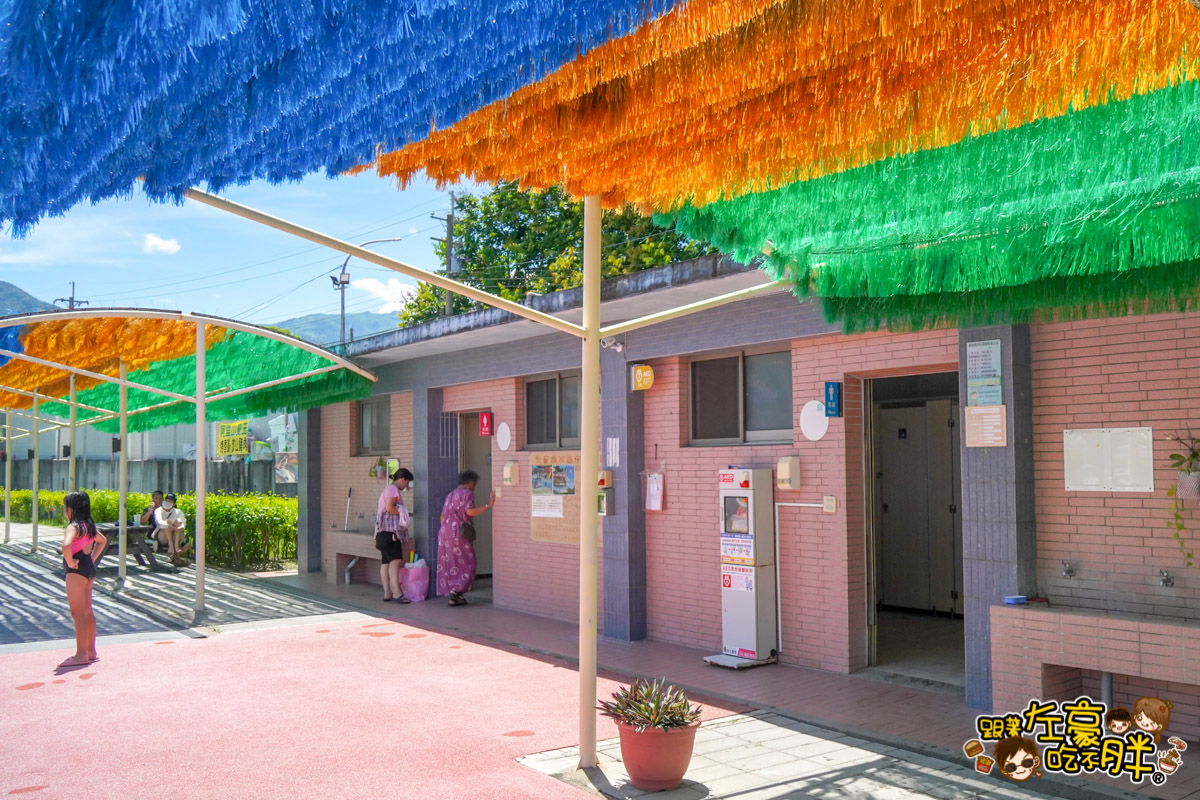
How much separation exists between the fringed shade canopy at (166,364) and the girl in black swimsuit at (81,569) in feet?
7.51

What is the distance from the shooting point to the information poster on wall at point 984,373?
7031 mm

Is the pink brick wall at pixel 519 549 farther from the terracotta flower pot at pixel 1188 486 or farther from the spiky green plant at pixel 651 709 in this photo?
the terracotta flower pot at pixel 1188 486

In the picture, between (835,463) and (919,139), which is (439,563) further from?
(919,139)

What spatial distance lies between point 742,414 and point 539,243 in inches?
840

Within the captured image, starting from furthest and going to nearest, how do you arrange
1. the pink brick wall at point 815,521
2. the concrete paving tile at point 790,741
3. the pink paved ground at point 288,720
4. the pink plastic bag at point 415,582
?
the pink plastic bag at point 415,582, the pink brick wall at point 815,521, the concrete paving tile at point 790,741, the pink paved ground at point 288,720

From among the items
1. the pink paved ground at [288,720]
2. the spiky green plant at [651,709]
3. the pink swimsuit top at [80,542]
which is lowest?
the pink paved ground at [288,720]

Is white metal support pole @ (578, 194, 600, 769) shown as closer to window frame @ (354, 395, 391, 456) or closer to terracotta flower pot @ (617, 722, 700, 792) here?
terracotta flower pot @ (617, 722, 700, 792)

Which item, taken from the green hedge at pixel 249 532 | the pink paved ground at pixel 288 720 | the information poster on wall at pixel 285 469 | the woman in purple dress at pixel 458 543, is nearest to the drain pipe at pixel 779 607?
the pink paved ground at pixel 288 720

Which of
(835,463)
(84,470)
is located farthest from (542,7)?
(84,470)

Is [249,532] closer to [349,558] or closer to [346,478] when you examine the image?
[346,478]

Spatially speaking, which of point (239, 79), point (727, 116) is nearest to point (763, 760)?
point (727, 116)

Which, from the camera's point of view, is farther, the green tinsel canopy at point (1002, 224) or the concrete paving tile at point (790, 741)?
the concrete paving tile at point (790, 741)

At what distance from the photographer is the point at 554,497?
11758mm

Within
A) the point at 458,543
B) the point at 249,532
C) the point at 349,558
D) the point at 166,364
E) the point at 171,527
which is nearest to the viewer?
the point at 458,543
